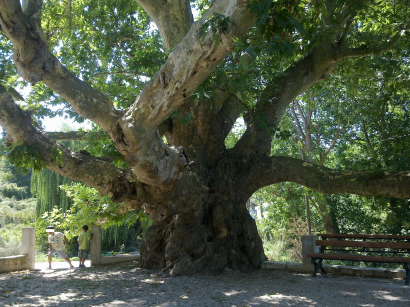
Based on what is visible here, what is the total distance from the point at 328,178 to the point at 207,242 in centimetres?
313

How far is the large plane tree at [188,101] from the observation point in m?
5.39

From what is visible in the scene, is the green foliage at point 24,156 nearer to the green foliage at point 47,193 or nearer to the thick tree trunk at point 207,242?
the thick tree trunk at point 207,242

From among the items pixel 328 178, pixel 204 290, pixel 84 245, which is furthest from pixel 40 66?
pixel 84 245

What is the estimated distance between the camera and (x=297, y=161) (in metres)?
9.12

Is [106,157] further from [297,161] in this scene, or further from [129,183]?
[297,161]

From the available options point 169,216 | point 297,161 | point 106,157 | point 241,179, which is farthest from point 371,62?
point 106,157

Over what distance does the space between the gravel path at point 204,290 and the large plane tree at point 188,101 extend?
93 cm

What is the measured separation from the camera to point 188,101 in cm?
970

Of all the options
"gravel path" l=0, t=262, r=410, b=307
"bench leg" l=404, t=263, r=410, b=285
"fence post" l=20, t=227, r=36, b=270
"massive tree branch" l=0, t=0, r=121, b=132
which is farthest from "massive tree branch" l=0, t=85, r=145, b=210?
"bench leg" l=404, t=263, r=410, b=285

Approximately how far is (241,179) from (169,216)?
206cm

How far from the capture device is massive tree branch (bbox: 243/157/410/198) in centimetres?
759

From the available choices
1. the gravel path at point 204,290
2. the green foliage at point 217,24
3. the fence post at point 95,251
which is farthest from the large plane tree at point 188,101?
the fence post at point 95,251

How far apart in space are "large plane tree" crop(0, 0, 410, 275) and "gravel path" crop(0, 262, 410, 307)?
3.04 feet

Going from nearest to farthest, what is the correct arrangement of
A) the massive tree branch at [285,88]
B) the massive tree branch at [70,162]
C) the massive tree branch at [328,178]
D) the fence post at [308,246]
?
the massive tree branch at [70,162] < the massive tree branch at [328,178] < the fence post at [308,246] < the massive tree branch at [285,88]
